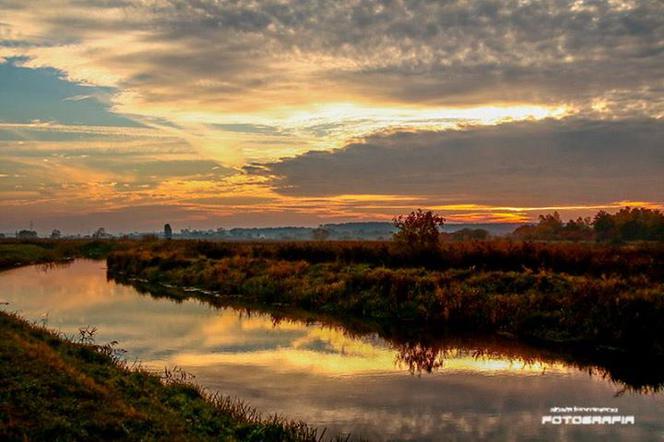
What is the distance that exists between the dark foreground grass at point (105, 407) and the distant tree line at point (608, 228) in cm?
8251

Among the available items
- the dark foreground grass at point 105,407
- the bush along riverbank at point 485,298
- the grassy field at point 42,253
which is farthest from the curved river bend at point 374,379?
the grassy field at point 42,253

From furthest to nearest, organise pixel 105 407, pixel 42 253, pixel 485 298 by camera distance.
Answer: pixel 42 253 < pixel 485 298 < pixel 105 407

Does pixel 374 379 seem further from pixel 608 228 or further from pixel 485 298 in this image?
pixel 608 228

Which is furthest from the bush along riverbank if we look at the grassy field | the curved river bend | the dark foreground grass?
the grassy field

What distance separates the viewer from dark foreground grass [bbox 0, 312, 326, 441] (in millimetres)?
10164

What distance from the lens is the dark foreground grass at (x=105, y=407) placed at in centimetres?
1016

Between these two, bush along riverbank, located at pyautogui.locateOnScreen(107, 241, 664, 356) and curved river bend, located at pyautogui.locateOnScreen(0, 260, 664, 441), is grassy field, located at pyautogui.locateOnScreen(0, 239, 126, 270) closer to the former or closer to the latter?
bush along riverbank, located at pyautogui.locateOnScreen(107, 241, 664, 356)

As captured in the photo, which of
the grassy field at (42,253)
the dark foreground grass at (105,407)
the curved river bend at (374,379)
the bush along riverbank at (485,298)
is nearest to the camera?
the dark foreground grass at (105,407)

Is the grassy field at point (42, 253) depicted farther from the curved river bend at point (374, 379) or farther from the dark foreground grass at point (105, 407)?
the dark foreground grass at point (105, 407)

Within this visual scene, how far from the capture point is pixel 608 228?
3996 inches

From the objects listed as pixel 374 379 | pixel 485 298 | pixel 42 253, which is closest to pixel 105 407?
pixel 374 379

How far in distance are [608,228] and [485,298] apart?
84.3 m

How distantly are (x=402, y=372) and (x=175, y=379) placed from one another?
23.3ft

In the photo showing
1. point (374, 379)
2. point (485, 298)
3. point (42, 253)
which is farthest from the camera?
point (42, 253)
